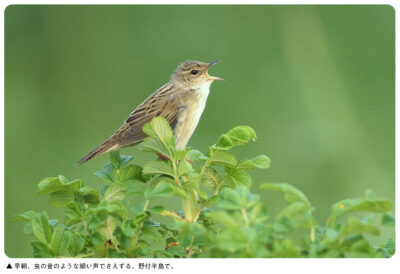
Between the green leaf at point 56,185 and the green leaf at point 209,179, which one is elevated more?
the green leaf at point 209,179

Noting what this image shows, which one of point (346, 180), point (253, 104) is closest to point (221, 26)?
point (253, 104)

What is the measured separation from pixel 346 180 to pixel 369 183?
231 millimetres

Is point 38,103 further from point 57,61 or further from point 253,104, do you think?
point 253,104

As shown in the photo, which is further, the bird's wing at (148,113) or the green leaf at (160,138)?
the bird's wing at (148,113)

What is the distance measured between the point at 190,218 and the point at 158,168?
16cm

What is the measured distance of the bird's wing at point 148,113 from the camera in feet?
12.2

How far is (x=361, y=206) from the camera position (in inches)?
57.1

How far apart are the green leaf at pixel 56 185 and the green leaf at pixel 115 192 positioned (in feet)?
0.33

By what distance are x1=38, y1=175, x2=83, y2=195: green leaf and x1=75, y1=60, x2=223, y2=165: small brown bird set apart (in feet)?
6.26

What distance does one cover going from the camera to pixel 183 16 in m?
5.97

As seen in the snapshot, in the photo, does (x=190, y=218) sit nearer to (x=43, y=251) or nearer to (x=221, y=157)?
(x=221, y=157)

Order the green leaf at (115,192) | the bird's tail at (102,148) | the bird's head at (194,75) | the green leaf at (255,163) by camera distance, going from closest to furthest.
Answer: the green leaf at (115,192), the green leaf at (255,163), the bird's tail at (102,148), the bird's head at (194,75)

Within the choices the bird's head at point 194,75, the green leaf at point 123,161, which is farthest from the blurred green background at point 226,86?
the green leaf at point 123,161

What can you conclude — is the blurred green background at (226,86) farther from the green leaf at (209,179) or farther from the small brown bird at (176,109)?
the green leaf at (209,179)
